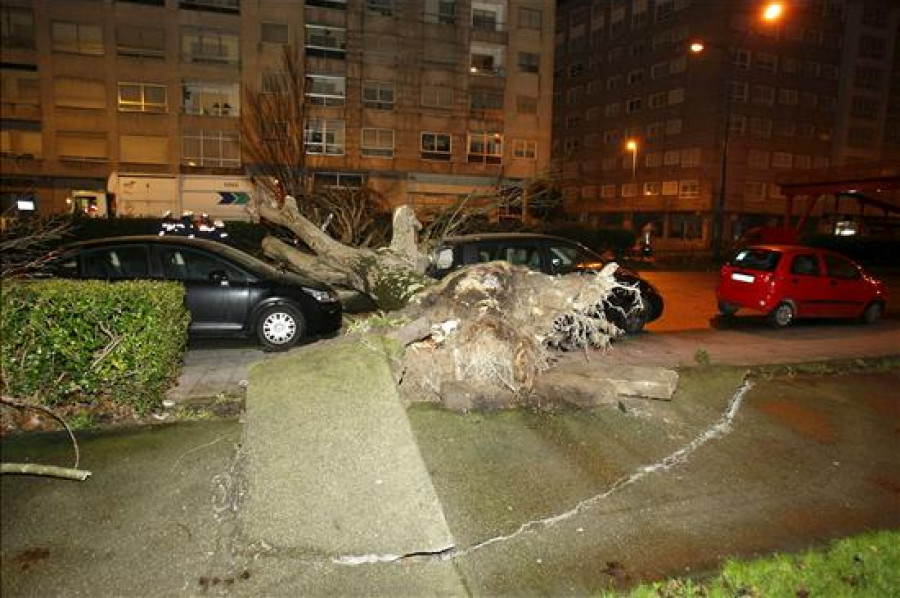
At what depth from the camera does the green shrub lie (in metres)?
4.59

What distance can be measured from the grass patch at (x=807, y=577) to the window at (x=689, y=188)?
173 feet

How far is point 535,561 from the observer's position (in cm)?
339

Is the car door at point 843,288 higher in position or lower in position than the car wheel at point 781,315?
higher

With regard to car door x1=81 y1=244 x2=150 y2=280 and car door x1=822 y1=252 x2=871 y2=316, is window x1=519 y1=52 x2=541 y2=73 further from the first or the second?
car door x1=81 y1=244 x2=150 y2=280

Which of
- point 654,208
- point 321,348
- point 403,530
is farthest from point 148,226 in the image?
point 654,208

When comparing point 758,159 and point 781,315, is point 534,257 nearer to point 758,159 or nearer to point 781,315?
point 781,315

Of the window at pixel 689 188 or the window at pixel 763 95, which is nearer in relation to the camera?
the window at pixel 689 188

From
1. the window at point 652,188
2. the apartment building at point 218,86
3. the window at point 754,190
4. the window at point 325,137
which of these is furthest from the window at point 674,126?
the window at point 325,137

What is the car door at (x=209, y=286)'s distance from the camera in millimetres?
7844

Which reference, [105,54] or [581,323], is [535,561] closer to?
[581,323]

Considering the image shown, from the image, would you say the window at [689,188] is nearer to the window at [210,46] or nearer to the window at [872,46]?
the window at [872,46]

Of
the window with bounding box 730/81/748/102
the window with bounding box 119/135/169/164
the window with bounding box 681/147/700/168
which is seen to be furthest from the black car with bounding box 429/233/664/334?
the window with bounding box 730/81/748/102

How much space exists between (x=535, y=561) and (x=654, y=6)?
209ft

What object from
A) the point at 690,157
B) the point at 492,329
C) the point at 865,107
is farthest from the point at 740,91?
the point at 492,329
